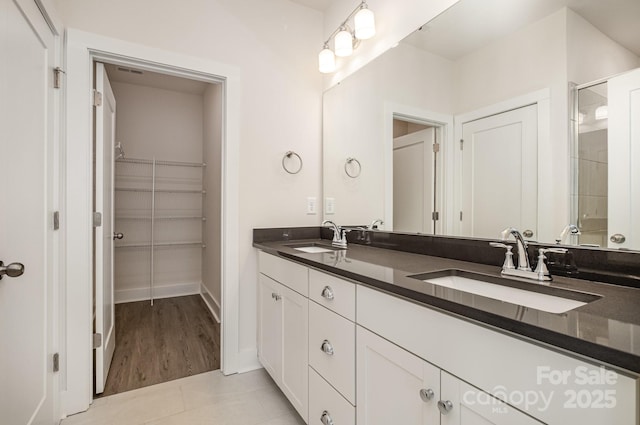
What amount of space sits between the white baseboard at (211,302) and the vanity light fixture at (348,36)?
2393 mm

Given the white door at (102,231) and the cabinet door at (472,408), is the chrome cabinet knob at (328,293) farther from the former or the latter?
the white door at (102,231)

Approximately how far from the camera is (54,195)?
1567 mm

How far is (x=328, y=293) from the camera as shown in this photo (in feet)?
4.22

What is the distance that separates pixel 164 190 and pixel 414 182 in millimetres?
3203

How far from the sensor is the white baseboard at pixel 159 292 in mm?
3641

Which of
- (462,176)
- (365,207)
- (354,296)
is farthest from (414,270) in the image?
(365,207)

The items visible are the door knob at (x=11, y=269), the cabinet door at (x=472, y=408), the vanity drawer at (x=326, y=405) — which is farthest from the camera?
the vanity drawer at (x=326, y=405)

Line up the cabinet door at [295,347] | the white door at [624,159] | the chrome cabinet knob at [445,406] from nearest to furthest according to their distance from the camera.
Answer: the chrome cabinet knob at [445,406] → the white door at [624,159] → the cabinet door at [295,347]

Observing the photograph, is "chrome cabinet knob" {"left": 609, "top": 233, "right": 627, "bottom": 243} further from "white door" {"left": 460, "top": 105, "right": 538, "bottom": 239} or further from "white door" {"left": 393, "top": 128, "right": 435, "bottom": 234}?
"white door" {"left": 393, "top": 128, "right": 435, "bottom": 234}

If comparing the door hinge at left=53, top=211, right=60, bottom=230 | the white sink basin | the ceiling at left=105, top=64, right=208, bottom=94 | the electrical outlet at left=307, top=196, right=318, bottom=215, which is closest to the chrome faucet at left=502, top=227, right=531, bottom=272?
the white sink basin

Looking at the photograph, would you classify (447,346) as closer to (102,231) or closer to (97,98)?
(102,231)

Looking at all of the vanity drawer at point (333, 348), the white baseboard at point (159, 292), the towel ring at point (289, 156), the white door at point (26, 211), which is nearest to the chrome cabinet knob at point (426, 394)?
the vanity drawer at point (333, 348)

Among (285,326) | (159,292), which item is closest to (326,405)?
(285,326)

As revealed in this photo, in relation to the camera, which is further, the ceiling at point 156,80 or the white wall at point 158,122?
the white wall at point 158,122
